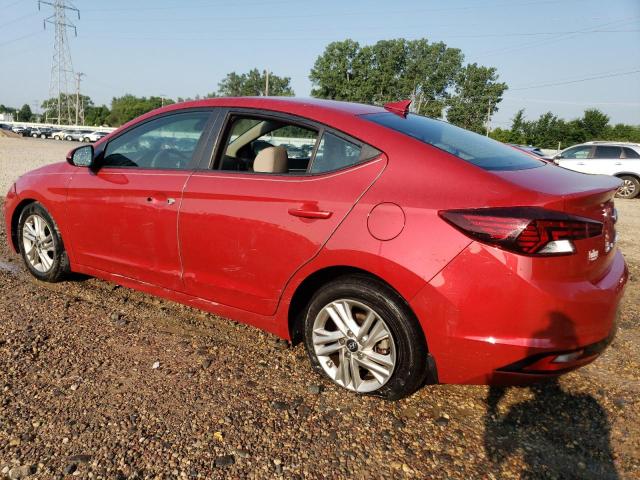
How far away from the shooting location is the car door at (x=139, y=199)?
3.27 m

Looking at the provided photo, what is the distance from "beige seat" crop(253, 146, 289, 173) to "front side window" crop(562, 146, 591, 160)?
1557 cm

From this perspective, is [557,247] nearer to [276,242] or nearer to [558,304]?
[558,304]

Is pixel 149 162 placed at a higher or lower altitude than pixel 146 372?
higher

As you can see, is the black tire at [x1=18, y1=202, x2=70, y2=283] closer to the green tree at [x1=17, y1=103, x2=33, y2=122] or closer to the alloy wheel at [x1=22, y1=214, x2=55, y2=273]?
the alloy wheel at [x1=22, y1=214, x2=55, y2=273]

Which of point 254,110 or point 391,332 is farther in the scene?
point 254,110

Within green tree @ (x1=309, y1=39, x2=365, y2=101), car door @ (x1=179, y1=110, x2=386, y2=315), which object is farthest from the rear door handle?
green tree @ (x1=309, y1=39, x2=365, y2=101)

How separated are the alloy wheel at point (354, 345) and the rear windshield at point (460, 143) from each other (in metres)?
0.93

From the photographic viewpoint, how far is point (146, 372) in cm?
288

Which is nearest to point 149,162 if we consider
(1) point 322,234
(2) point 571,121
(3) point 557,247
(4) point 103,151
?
(4) point 103,151

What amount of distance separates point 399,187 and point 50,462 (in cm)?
194

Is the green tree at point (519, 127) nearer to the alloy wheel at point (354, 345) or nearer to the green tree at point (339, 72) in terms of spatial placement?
the green tree at point (339, 72)

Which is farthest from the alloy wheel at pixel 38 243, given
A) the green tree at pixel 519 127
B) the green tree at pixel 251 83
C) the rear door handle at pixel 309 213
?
the green tree at pixel 251 83

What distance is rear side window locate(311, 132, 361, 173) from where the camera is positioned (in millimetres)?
2629

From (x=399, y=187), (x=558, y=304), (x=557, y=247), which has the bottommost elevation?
(x=558, y=304)
